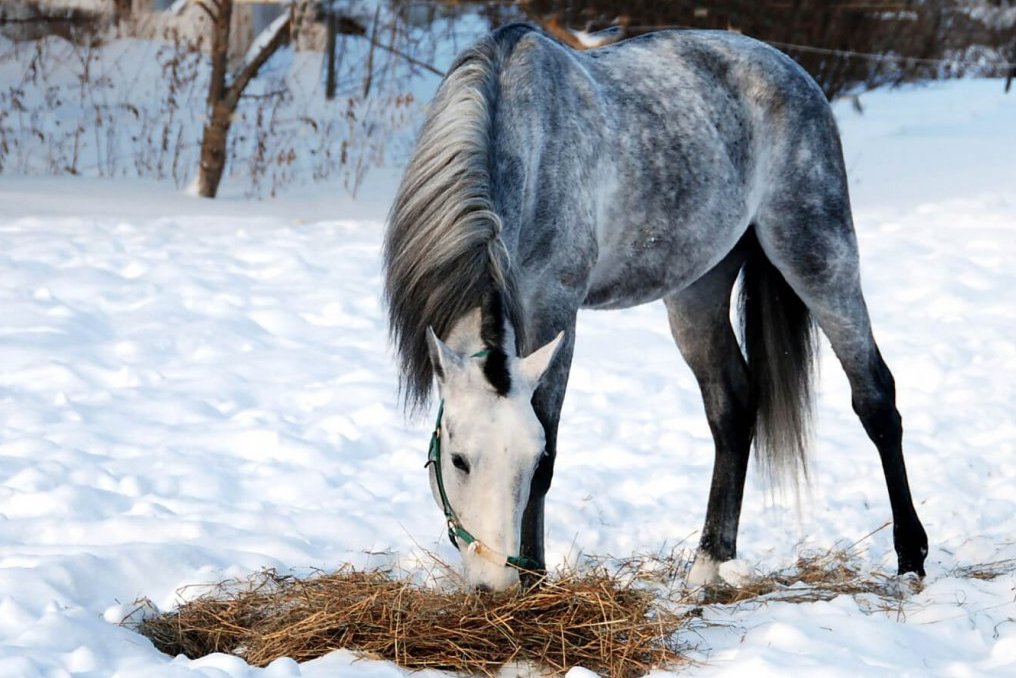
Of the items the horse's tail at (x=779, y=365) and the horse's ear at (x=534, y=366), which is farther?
the horse's tail at (x=779, y=365)

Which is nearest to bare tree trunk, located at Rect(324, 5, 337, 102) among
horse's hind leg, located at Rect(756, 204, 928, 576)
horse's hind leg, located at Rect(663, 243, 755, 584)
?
horse's hind leg, located at Rect(663, 243, 755, 584)

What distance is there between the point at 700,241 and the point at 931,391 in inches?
112

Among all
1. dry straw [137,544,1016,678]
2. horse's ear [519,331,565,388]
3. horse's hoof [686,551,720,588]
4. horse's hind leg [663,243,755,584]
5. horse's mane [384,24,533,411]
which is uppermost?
horse's mane [384,24,533,411]

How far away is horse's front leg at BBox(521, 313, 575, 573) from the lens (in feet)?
10.4

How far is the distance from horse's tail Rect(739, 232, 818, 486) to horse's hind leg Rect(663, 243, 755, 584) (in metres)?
0.05

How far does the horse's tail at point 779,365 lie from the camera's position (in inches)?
165

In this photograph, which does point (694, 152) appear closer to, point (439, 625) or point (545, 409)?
point (545, 409)

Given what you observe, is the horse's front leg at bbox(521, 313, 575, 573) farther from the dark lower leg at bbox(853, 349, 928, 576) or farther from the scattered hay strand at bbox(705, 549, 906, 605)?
the dark lower leg at bbox(853, 349, 928, 576)

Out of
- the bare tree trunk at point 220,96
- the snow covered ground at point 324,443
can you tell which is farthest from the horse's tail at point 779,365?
the bare tree trunk at point 220,96

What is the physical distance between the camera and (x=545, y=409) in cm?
317

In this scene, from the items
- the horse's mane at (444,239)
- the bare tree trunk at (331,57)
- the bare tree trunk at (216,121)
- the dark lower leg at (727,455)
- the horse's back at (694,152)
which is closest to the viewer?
the horse's mane at (444,239)

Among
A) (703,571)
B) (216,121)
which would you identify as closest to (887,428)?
(703,571)

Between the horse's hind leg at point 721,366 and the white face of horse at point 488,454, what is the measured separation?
1.73 metres

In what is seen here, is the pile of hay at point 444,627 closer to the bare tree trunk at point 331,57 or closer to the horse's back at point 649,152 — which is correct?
the horse's back at point 649,152
